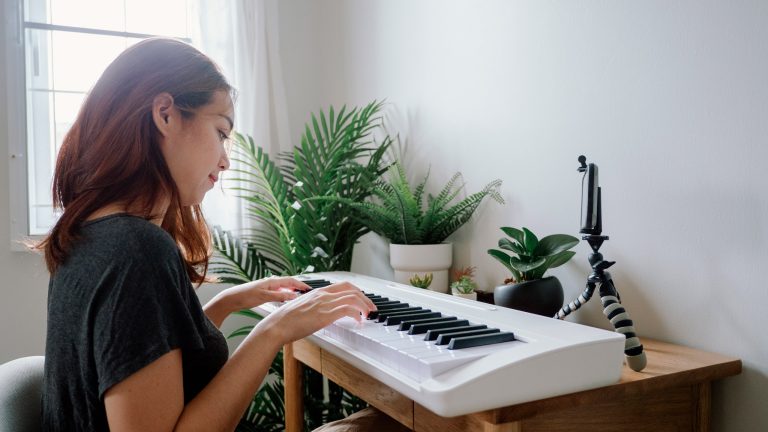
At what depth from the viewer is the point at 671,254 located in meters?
1.42

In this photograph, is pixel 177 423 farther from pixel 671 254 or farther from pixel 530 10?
pixel 530 10

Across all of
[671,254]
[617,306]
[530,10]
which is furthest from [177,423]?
[530,10]

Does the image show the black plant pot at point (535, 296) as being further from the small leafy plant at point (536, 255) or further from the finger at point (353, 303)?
the finger at point (353, 303)

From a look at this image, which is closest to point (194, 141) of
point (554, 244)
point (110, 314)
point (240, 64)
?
point (110, 314)

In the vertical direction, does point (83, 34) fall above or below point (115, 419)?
above

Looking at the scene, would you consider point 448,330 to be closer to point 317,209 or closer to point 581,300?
point 581,300

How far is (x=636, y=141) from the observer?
149cm

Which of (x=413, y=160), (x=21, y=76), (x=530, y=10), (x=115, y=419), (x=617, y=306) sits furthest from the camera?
(x=21, y=76)

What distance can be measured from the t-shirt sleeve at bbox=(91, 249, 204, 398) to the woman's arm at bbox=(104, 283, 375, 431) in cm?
2

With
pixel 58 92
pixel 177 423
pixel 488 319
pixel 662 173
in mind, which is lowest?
pixel 177 423

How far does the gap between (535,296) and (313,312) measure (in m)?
0.55

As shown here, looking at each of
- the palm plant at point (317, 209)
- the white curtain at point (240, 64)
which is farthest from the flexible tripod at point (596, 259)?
the white curtain at point (240, 64)

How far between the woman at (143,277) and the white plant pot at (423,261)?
2.36 ft

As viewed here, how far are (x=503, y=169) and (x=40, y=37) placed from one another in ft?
6.52
